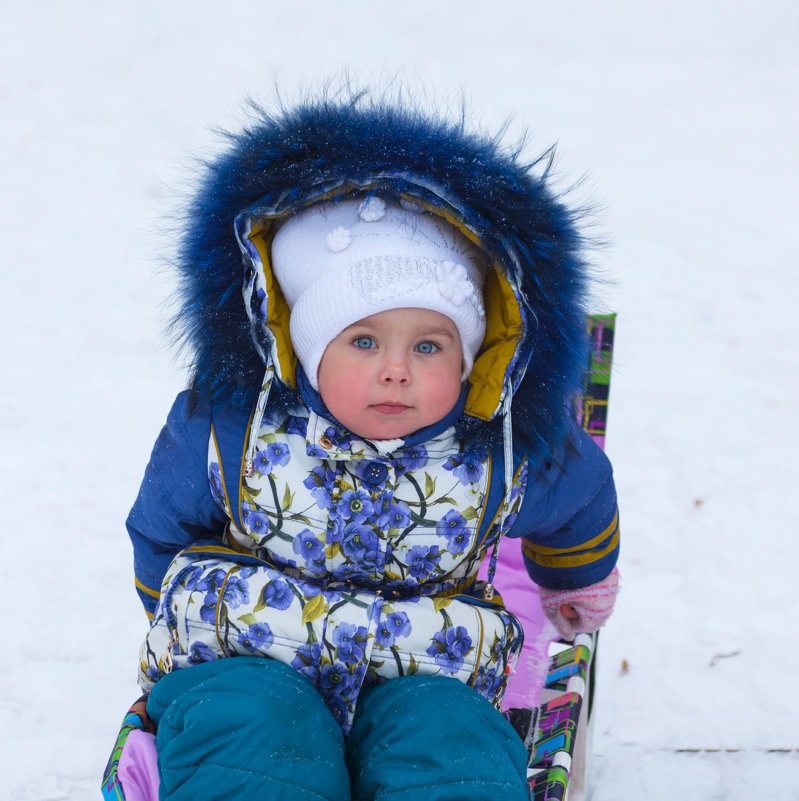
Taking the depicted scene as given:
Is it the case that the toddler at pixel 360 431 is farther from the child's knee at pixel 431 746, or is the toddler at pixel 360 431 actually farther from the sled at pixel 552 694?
the sled at pixel 552 694

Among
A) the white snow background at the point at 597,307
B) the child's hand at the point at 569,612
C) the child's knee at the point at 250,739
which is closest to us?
the child's knee at the point at 250,739

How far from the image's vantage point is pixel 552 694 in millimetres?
1990

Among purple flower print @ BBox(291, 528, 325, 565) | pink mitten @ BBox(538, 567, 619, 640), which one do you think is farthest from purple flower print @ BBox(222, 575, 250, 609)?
pink mitten @ BBox(538, 567, 619, 640)

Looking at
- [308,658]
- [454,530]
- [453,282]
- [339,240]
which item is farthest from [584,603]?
[339,240]

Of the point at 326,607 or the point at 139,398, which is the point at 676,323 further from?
the point at 326,607

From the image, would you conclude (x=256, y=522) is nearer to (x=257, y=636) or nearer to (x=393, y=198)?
(x=257, y=636)

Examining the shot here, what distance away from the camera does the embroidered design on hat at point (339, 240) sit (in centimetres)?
151

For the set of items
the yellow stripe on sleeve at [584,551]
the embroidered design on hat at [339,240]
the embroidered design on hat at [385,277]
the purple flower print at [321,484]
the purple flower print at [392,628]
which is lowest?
the purple flower print at [392,628]

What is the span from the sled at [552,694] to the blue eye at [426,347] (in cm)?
32

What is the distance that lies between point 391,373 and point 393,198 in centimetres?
28

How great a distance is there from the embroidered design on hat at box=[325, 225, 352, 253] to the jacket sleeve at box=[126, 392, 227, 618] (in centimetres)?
37

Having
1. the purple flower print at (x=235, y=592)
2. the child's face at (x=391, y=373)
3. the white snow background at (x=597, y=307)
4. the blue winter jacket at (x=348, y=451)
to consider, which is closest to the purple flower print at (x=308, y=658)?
the blue winter jacket at (x=348, y=451)

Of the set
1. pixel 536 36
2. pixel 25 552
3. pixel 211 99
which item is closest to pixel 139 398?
pixel 25 552

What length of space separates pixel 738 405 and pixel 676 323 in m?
0.58
